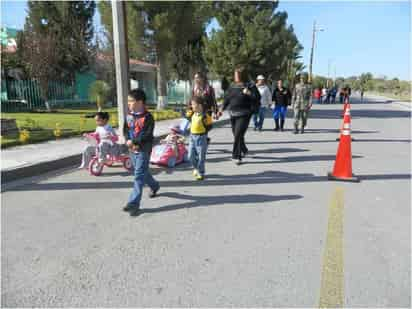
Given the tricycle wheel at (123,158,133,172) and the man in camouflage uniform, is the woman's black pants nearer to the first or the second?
the tricycle wheel at (123,158,133,172)

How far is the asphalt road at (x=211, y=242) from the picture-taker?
2439 millimetres

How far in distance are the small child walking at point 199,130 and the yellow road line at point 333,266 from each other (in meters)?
2.16

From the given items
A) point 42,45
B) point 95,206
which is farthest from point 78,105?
point 95,206

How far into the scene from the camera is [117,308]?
89.1 inches

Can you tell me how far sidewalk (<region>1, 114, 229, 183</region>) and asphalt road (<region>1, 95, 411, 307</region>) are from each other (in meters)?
0.35

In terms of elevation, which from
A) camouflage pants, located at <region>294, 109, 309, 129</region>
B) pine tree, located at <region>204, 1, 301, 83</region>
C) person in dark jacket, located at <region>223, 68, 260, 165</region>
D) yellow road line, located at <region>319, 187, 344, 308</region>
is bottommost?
yellow road line, located at <region>319, 187, 344, 308</region>

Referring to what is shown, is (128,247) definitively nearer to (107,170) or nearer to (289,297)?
(289,297)

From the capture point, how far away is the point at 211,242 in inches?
127

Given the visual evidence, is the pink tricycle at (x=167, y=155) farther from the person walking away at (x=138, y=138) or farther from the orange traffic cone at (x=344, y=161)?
the orange traffic cone at (x=344, y=161)

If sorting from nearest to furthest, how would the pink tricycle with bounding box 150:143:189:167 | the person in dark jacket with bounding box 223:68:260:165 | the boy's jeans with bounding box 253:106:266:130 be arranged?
the person in dark jacket with bounding box 223:68:260:165
the pink tricycle with bounding box 150:143:189:167
the boy's jeans with bounding box 253:106:266:130

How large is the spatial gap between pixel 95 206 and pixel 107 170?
6.17ft

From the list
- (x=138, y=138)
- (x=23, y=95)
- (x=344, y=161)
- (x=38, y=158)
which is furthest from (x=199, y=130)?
(x=23, y=95)

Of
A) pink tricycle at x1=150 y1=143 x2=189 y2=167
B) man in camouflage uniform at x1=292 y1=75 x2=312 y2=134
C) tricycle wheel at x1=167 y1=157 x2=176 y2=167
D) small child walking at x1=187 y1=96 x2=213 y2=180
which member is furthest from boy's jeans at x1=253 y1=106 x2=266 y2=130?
small child walking at x1=187 y1=96 x2=213 y2=180

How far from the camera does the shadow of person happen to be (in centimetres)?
420
